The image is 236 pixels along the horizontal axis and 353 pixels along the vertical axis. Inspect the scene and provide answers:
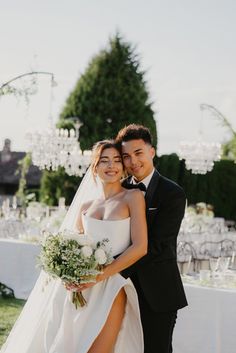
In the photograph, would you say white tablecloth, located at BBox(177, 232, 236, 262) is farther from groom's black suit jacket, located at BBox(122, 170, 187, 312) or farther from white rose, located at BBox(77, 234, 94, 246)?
white rose, located at BBox(77, 234, 94, 246)

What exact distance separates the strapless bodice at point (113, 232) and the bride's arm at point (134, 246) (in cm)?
8

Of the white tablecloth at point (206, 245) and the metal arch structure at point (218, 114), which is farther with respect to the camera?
the metal arch structure at point (218, 114)

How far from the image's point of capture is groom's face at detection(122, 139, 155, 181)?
4.52m

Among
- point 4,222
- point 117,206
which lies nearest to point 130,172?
point 117,206

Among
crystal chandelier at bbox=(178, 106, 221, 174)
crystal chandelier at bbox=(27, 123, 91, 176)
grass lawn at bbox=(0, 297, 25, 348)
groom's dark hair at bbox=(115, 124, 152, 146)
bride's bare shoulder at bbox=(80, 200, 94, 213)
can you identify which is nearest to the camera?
groom's dark hair at bbox=(115, 124, 152, 146)

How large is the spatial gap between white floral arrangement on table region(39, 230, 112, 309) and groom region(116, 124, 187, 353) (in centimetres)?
34

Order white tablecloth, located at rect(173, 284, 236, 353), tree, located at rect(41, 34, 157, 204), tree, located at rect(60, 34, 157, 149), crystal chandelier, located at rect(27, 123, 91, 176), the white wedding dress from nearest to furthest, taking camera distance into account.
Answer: the white wedding dress, white tablecloth, located at rect(173, 284, 236, 353), crystal chandelier, located at rect(27, 123, 91, 176), tree, located at rect(41, 34, 157, 204), tree, located at rect(60, 34, 157, 149)

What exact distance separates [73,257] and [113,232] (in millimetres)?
390

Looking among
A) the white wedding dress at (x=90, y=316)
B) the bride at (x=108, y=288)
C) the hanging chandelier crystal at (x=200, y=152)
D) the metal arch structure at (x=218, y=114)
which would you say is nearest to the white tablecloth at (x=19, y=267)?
the white wedding dress at (x=90, y=316)

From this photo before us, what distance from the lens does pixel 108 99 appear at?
24922mm

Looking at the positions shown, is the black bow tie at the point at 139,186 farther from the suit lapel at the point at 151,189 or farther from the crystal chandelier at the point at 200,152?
the crystal chandelier at the point at 200,152

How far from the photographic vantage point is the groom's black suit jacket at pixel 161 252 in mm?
4484

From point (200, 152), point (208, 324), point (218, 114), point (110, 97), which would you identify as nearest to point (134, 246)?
point (208, 324)

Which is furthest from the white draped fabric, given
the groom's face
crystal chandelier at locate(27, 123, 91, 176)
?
the groom's face
